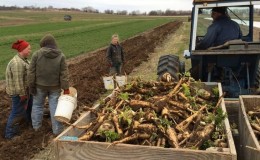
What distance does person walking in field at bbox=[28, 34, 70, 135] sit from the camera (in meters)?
6.99

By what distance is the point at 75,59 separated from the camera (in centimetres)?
1912

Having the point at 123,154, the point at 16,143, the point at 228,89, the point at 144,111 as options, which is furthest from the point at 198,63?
the point at 123,154

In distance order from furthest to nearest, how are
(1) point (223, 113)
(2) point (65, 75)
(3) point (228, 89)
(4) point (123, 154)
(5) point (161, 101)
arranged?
(2) point (65, 75)
(3) point (228, 89)
(5) point (161, 101)
(1) point (223, 113)
(4) point (123, 154)

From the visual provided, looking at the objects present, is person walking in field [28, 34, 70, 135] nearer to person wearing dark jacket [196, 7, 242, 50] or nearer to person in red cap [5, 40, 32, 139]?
person in red cap [5, 40, 32, 139]

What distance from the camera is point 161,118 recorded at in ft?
12.9

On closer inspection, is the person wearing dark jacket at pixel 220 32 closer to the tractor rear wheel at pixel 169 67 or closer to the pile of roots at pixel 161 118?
the tractor rear wheel at pixel 169 67

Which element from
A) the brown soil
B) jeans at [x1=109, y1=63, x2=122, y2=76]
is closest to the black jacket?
jeans at [x1=109, y1=63, x2=122, y2=76]

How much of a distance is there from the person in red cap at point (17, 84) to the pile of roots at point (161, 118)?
8.91 ft

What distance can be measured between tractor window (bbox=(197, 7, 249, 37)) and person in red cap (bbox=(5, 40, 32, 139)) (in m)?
3.10

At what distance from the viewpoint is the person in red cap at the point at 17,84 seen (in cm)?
711

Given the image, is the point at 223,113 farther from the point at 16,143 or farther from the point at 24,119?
the point at 24,119

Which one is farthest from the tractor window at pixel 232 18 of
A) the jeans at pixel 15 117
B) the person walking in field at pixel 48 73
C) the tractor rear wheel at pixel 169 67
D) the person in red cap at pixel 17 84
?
the jeans at pixel 15 117

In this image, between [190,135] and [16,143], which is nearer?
[190,135]

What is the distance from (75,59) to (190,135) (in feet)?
52.5
